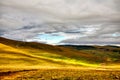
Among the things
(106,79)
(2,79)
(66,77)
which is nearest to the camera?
(106,79)

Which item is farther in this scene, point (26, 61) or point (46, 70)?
point (26, 61)

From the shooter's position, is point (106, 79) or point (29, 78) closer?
point (106, 79)

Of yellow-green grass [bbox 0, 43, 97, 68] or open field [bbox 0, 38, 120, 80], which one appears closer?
open field [bbox 0, 38, 120, 80]

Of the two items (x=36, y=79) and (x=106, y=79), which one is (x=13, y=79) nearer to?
(x=36, y=79)

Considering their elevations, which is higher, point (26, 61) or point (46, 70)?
point (26, 61)

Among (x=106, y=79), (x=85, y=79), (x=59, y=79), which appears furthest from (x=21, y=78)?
(x=106, y=79)

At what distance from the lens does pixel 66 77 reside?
1426 inches

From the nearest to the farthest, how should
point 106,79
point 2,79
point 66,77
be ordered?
point 106,79 → point 66,77 → point 2,79

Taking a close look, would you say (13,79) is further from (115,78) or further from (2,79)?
(115,78)

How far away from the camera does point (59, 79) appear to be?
34625 mm

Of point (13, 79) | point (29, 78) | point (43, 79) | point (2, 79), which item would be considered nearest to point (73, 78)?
point (43, 79)

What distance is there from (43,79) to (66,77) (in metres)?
3.25

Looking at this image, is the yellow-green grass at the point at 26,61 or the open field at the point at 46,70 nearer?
the open field at the point at 46,70

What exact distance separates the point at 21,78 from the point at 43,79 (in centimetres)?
382
